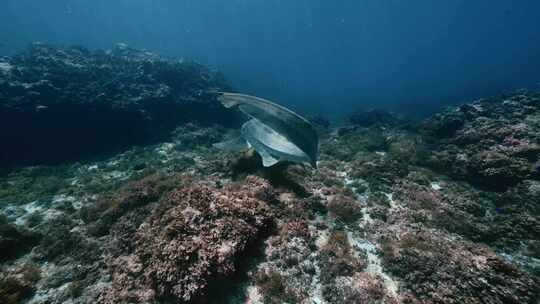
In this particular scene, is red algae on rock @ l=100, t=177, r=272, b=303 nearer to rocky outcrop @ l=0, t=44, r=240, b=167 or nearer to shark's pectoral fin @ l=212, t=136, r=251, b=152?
shark's pectoral fin @ l=212, t=136, r=251, b=152

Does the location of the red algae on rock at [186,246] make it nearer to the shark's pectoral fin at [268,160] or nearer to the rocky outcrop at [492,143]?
the shark's pectoral fin at [268,160]

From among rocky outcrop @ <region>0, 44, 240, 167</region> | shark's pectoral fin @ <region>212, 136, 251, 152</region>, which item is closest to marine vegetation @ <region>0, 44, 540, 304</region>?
rocky outcrop @ <region>0, 44, 240, 167</region>

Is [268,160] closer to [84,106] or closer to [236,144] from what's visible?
[236,144]

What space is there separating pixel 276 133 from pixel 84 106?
15.7 metres

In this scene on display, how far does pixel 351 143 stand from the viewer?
16578 millimetres

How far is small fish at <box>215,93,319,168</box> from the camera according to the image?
21.8 ft

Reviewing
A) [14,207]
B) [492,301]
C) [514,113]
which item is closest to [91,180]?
[14,207]

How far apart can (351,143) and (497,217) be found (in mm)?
9581

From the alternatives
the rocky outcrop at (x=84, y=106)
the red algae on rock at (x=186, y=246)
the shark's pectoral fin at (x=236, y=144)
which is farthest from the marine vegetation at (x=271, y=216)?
the shark's pectoral fin at (x=236, y=144)

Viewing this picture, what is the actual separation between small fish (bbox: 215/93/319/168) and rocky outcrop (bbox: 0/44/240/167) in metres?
12.5

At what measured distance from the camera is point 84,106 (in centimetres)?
1559

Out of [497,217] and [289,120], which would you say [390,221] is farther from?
[289,120]

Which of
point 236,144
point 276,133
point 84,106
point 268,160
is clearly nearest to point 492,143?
point 276,133

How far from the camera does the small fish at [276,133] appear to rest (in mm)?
6633
